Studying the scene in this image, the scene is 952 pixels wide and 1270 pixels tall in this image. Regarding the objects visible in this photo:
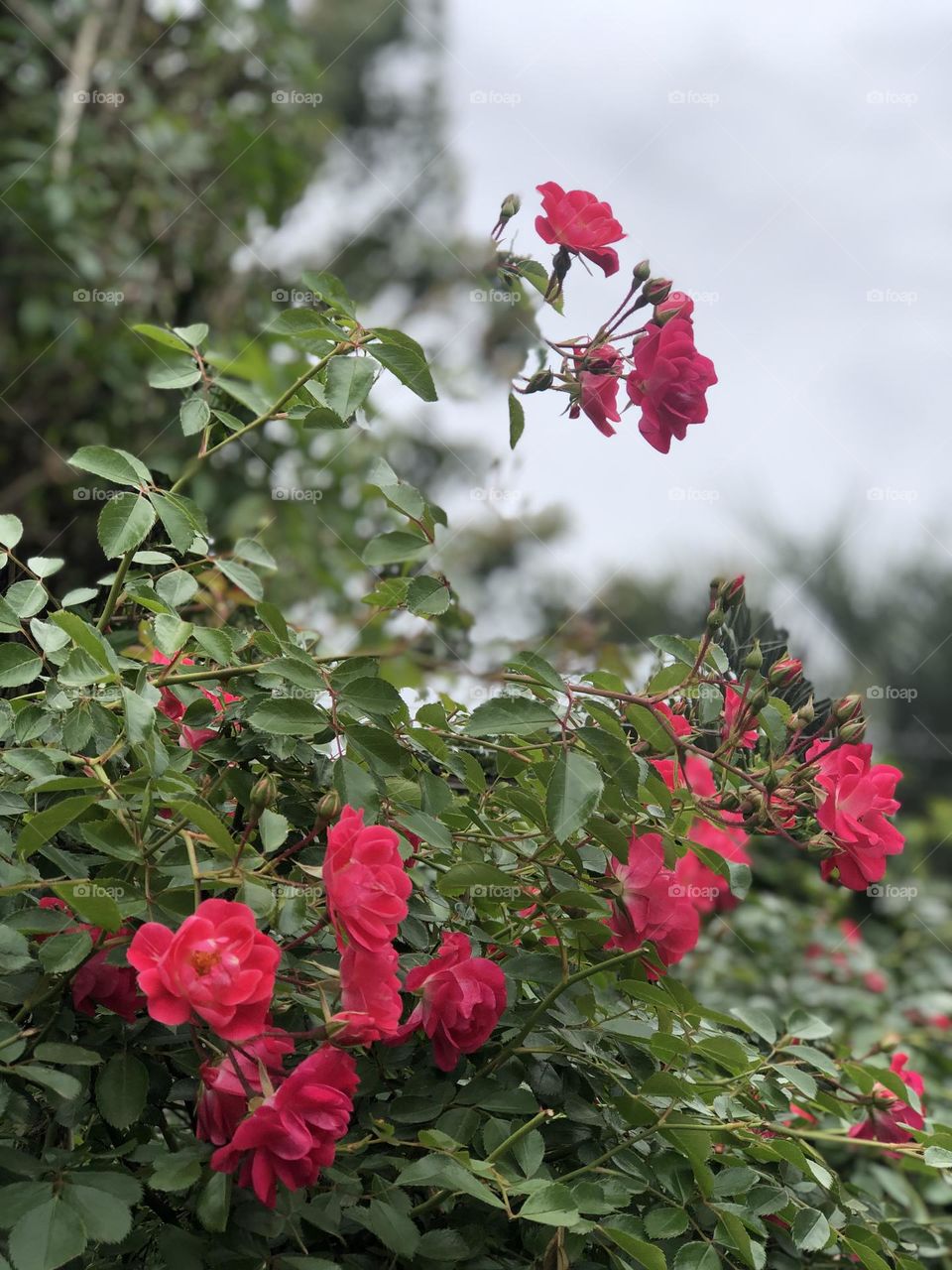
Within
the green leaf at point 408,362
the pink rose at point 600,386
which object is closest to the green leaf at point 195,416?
the green leaf at point 408,362

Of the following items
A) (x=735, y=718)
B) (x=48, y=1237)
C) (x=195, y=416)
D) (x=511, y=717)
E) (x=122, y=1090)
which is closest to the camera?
(x=48, y=1237)

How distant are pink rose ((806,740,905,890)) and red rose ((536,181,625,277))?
44 cm

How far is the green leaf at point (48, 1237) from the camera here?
1.87ft

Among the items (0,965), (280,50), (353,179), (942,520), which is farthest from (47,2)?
(353,179)

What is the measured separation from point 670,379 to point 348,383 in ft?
0.83

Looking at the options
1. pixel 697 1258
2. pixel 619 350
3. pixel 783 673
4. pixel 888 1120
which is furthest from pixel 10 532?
pixel 888 1120

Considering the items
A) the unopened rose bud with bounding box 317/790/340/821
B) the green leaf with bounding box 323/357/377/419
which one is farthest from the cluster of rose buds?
the unopened rose bud with bounding box 317/790/340/821

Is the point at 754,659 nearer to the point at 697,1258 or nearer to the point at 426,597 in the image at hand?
the point at 426,597

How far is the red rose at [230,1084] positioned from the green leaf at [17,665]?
12.5 inches

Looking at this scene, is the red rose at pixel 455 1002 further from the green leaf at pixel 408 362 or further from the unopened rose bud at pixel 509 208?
the unopened rose bud at pixel 509 208

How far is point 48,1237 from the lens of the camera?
1.92 feet

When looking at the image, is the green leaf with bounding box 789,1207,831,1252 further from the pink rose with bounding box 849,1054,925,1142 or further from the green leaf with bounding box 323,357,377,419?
the green leaf with bounding box 323,357,377,419

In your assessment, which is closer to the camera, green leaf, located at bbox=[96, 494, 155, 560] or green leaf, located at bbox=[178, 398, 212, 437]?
green leaf, located at bbox=[96, 494, 155, 560]

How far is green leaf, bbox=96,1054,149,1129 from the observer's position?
672 mm
